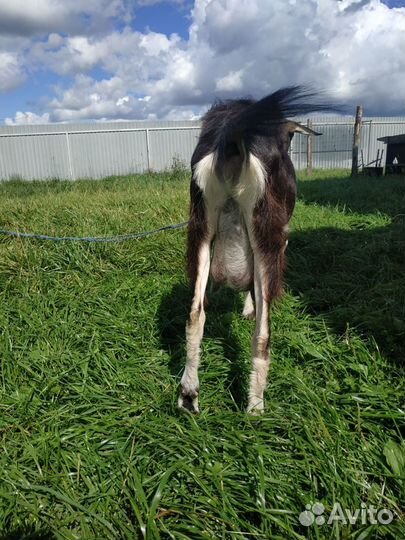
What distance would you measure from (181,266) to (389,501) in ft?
9.06

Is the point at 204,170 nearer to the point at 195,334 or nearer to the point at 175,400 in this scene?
the point at 195,334

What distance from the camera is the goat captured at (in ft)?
6.38

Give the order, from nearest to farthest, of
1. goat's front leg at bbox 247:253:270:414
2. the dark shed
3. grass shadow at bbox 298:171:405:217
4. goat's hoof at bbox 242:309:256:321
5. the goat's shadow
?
goat's front leg at bbox 247:253:270:414, the goat's shadow, goat's hoof at bbox 242:309:256:321, grass shadow at bbox 298:171:405:217, the dark shed

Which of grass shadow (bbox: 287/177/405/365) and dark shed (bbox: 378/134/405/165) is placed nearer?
grass shadow (bbox: 287/177/405/365)

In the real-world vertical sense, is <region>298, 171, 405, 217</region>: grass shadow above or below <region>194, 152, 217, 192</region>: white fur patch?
below

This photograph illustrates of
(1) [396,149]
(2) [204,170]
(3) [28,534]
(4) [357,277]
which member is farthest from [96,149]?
(3) [28,534]

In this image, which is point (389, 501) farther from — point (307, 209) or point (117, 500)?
point (307, 209)

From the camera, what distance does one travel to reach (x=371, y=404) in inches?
81.8

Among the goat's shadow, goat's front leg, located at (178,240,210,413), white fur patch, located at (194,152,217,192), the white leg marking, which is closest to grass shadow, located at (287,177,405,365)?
the white leg marking

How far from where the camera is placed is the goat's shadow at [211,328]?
96.5 inches

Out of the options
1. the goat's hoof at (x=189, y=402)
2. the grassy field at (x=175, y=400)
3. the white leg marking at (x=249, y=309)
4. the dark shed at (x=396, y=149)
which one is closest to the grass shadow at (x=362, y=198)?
the grassy field at (x=175, y=400)

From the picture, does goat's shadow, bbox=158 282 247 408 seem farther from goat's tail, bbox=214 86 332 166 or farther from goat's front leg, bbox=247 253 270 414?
goat's tail, bbox=214 86 332 166

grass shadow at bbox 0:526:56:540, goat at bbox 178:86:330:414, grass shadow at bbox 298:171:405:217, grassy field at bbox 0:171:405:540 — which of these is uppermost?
goat at bbox 178:86:330:414

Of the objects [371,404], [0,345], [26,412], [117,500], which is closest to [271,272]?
[371,404]
